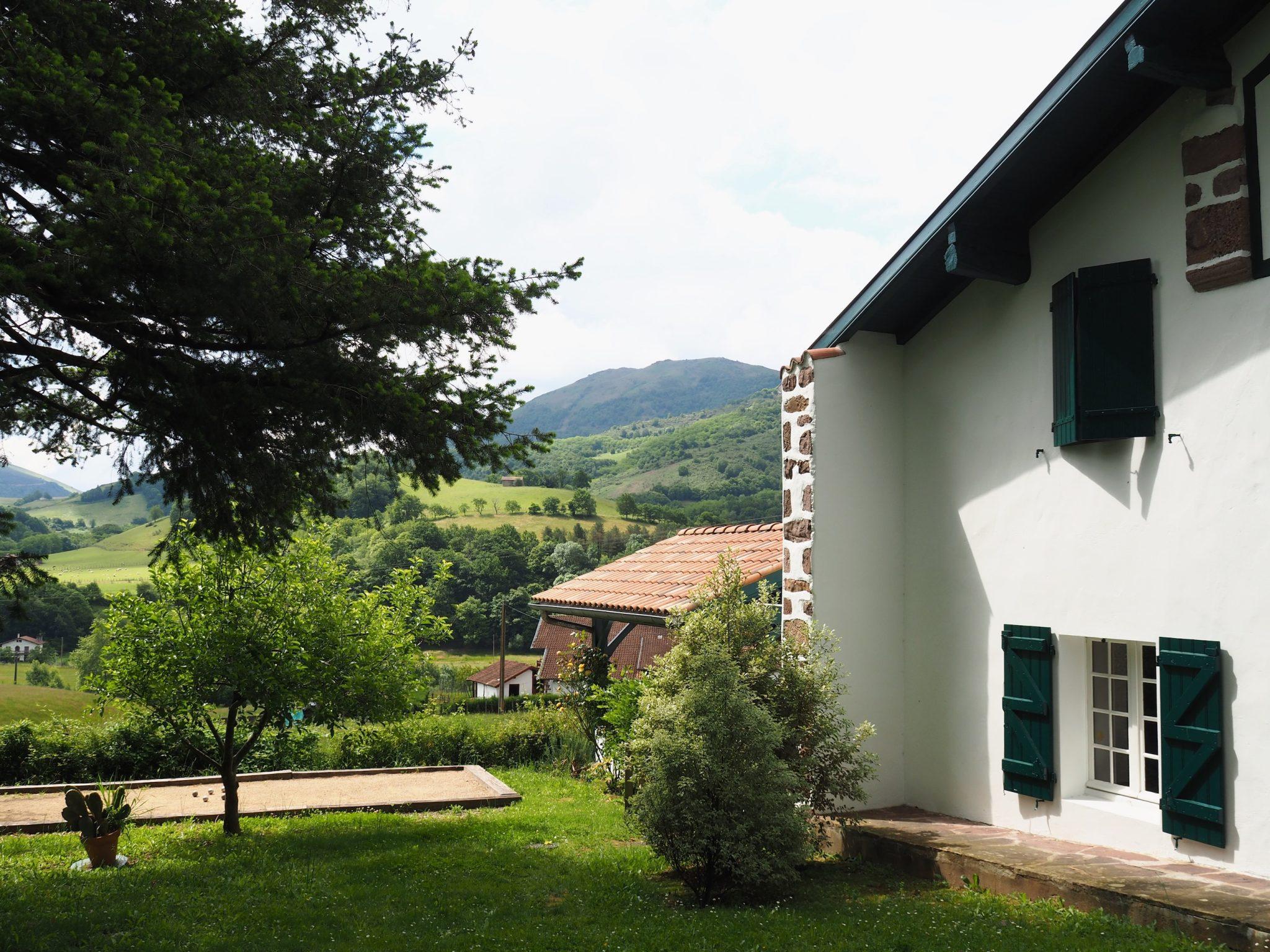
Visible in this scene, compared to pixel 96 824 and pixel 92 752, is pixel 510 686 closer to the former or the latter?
pixel 92 752

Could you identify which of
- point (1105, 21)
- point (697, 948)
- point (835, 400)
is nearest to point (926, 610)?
point (835, 400)

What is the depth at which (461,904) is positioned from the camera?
20.7ft

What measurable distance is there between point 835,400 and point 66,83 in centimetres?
588

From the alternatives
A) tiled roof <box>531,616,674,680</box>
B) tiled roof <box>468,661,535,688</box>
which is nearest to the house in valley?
tiled roof <box>531,616,674,680</box>

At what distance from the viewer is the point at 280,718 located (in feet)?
30.4

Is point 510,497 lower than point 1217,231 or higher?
higher

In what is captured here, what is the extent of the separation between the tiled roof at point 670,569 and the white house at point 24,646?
4050 cm

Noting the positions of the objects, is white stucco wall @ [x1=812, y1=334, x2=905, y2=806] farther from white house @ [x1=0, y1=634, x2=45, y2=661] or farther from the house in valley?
white house @ [x1=0, y1=634, x2=45, y2=661]

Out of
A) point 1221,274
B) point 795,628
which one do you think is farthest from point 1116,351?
point 795,628

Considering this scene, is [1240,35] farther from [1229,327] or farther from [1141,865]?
[1141,865]

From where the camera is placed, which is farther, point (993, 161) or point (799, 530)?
point (799, 530)

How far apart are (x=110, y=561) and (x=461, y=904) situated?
77.0 metres

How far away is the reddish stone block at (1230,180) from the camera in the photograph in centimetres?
557

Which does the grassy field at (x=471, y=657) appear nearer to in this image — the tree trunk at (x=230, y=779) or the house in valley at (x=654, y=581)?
the house in valley at (x=654, y=581)
